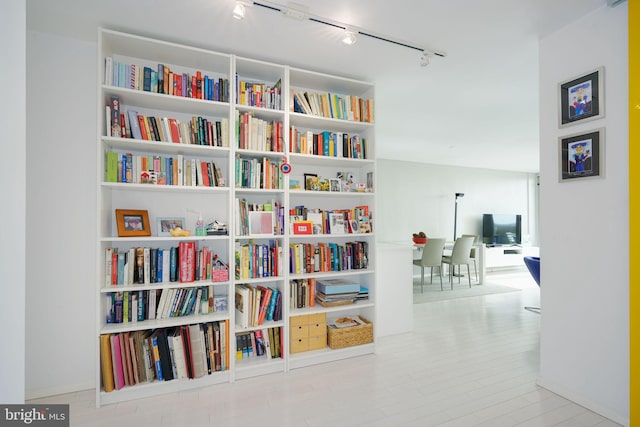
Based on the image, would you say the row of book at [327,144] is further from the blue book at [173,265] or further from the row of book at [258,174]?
the blue book at [173,265]

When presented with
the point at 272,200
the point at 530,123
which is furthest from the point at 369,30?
the point at 530,123

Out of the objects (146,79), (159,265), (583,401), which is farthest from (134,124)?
(583,401)

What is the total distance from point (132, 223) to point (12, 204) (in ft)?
3.79

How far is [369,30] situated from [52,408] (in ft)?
11.1

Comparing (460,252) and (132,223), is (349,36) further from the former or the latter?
(460,252)

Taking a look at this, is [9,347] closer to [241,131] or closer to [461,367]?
[241,131]

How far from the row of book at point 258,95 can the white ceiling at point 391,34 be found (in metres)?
0.25

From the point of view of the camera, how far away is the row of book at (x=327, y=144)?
264 centimetres

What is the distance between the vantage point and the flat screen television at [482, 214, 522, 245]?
7.32 metres

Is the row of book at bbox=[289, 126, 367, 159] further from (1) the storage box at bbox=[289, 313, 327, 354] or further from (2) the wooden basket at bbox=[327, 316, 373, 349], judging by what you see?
(2) the wooden basket at bbox=[327, 316, 373, 349]

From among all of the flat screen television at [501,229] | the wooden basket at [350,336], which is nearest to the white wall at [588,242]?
the wooden basket at [350,336]

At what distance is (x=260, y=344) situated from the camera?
2.52 metres

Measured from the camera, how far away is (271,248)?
2502mm

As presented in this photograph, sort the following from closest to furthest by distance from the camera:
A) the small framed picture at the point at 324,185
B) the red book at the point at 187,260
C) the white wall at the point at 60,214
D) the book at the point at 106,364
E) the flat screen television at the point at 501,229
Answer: the book at the point at 106,364, the white wall at the point at 60,214, the red book at the point at 187,260, the small framed picture at the point at 324,185, the flat screen television at the point at 501,229
